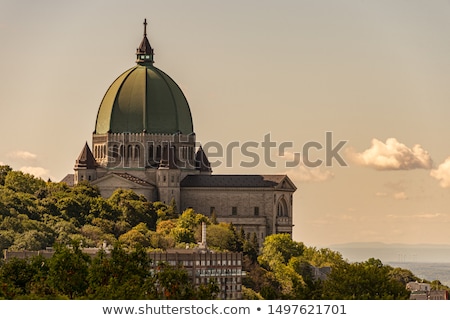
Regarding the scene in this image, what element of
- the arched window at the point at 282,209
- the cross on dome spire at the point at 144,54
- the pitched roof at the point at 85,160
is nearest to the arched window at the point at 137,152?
the pitched roof at the point at 85,160

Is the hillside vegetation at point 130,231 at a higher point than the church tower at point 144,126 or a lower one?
lower

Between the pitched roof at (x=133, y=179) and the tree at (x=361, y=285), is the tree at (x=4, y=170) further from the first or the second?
the tree at (x=361, y=285)

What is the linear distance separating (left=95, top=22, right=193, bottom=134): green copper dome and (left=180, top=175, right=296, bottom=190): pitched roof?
18.4ft

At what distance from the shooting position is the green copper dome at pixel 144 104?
7530 inches

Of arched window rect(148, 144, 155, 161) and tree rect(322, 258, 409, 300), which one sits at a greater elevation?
arched window rect(148, 144, 155, 161)

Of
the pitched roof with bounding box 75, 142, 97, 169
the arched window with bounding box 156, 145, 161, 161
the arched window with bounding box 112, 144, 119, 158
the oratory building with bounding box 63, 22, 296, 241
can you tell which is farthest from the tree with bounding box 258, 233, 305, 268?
the arched window with bounding box 112, 144, 119, 158

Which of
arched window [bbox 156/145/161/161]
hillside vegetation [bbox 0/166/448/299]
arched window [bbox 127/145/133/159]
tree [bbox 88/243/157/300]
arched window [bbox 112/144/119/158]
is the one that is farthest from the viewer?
arched window [bbox 156/145/161/161]

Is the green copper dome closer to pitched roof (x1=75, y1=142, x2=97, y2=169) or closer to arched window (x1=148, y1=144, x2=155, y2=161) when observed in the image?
arched window (x1=148, y1=144, x2=155, y2=161)

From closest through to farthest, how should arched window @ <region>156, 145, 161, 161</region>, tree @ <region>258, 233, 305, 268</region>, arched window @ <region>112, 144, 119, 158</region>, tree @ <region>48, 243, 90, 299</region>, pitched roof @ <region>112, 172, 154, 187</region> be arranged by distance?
tree @ <region>48, 243, 90, 299</region> < tree @ <region>258, 233, 305, 268</region> < pitched roof @ <region>112, 172, 154, 187</region> < arched window @ <region>112, 144, 119, 158</region> < arched window @ <region>156, 145, 161, 161</region>

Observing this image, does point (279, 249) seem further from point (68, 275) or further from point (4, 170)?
point (68, 275)

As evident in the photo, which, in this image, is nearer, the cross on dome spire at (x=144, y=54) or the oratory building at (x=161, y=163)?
the oratory building at (x=161, y=163)

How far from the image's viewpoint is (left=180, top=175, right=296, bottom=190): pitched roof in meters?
189

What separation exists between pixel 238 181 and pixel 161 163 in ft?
21.7

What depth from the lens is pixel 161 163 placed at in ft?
628
